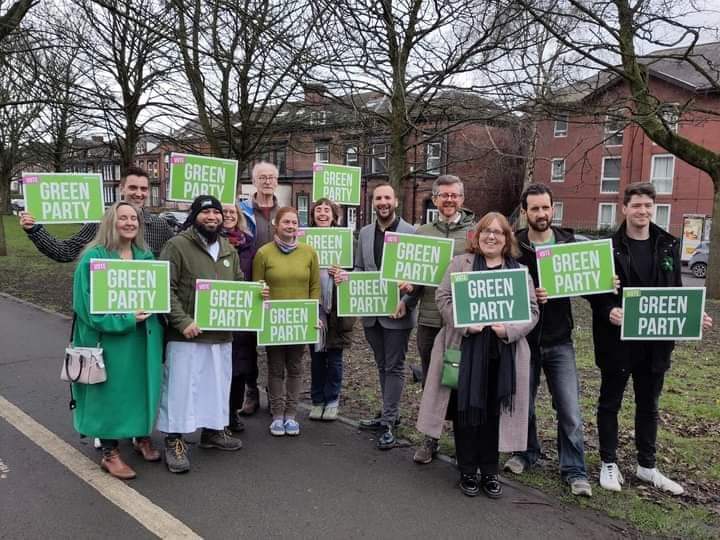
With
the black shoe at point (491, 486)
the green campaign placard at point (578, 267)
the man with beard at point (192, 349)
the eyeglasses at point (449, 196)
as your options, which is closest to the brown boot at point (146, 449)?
the man with beard at point (192, 349)

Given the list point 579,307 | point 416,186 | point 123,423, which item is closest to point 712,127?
point 416,186

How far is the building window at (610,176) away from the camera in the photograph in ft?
115

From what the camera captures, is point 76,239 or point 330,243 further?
point 330,243

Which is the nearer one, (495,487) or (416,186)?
(495,487)

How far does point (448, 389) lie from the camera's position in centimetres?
391

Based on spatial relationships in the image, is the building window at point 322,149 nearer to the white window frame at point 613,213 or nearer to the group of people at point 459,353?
the group of people at point 459,353

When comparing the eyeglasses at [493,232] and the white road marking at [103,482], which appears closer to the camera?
the white road marking at [103,482]

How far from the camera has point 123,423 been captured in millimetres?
3898

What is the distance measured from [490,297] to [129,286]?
2437mm

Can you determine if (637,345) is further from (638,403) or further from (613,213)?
(613,213)

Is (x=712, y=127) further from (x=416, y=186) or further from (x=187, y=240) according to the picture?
(x=187, y=240)

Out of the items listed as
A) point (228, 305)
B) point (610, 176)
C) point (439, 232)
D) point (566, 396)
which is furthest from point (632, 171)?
point (228, 305)

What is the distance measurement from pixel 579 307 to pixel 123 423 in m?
10.9

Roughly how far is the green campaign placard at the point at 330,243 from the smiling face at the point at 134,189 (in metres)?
1.35
